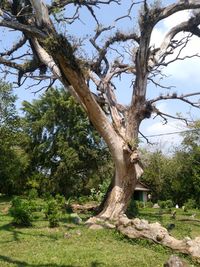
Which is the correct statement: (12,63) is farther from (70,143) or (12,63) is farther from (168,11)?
(70,143)

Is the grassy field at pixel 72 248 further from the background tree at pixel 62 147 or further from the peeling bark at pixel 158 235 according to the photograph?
the background tree at pixel 62 147

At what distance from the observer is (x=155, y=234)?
11125mm

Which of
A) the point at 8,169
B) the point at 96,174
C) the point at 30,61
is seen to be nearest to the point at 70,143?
the point at 96,174

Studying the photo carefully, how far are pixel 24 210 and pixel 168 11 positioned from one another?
845cm

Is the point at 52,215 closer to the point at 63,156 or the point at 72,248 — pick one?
the point at 72,248

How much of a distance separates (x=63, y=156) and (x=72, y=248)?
24.8m

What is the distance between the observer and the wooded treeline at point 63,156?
1382 inches

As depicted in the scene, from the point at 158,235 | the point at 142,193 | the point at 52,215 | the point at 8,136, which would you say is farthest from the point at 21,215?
the point at 142,193

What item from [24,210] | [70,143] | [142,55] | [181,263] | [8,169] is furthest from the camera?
[70,143]

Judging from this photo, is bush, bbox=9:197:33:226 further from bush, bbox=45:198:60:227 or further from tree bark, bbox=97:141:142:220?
tree bark, bbox=97:141:142:220

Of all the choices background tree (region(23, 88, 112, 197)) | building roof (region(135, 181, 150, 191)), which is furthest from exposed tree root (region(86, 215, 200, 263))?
building roof (region(135, 181, 150, 191))

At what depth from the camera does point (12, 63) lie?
55.9 ft

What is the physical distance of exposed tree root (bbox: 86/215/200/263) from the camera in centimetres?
984

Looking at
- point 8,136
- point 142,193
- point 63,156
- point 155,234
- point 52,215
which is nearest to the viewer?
point 155,234
